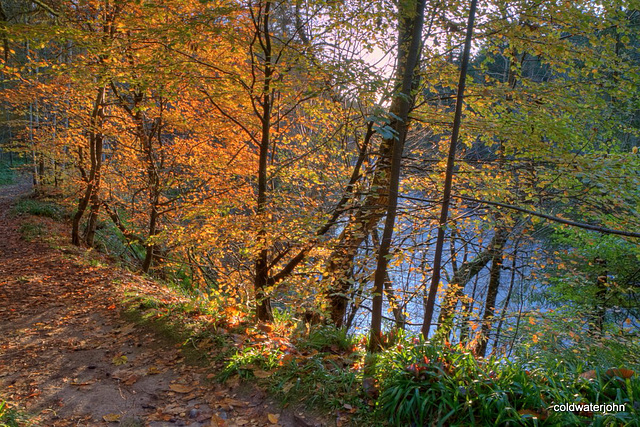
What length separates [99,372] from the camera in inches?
148

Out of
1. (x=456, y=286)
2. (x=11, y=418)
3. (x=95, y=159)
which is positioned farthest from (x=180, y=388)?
(x=95, y=159)

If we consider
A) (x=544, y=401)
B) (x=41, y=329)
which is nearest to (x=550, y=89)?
(x=544, y=401)

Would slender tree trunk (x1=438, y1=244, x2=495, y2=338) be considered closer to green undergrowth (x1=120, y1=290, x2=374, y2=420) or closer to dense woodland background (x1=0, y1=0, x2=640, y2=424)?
dense woodland background (x1=0, y1=0, x2=640, y2=424)

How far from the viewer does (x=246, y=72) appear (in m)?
5.34

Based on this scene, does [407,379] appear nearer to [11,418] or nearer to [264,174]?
[11,418]

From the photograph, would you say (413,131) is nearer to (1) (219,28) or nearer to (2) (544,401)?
(1) (219,28)

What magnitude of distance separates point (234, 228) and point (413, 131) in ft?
17.7

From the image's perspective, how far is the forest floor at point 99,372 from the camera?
9.98 ft

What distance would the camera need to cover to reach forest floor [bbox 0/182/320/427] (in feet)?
9.98

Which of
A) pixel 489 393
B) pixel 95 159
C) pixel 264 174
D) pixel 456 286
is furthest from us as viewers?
pixel 95 159

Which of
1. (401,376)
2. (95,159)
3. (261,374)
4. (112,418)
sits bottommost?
(112,418)

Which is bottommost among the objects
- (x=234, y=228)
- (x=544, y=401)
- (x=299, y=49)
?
(x=544, y=401)

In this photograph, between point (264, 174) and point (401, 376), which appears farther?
point (264, 174)

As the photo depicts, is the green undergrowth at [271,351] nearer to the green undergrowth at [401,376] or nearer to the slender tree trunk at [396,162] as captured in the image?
the green undergrowth at [401,376]
